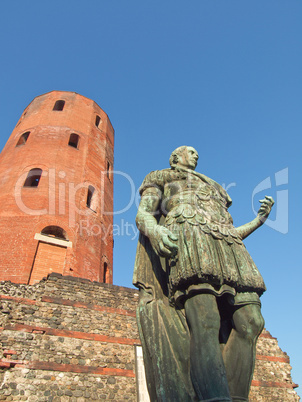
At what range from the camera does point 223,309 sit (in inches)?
86.2

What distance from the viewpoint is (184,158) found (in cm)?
297

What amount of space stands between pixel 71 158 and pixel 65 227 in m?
3.92

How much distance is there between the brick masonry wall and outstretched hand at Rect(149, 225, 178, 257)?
5874mm

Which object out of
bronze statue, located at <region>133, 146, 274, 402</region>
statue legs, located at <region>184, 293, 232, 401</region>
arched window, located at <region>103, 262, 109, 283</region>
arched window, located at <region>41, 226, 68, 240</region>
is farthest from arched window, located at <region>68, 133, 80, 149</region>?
statue legs, located at <region>184, 293, 232, 401</region>

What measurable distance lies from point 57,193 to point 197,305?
12.0 meters

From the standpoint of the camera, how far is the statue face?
9.65 feet

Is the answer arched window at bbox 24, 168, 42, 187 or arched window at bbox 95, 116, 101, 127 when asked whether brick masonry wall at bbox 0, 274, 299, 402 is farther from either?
arched window at bbox 95, 116, 101, 127

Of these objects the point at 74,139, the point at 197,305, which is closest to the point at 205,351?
the point at 197,305

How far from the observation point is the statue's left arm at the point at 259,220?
8.66 feet

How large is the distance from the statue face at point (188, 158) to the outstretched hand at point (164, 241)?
0.93 metres

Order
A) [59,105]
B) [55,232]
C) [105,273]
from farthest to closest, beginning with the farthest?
[59,105] < [105,273] < [55,232]

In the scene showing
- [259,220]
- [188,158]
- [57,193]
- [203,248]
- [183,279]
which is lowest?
[183,279]

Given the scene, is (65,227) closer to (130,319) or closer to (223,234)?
(130,319)

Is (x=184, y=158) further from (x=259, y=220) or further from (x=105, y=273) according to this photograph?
(x=105, y=273)
